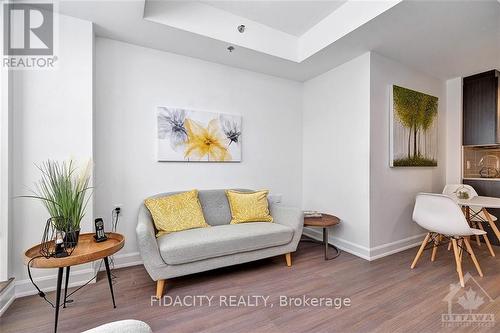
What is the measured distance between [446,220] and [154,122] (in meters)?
3.22

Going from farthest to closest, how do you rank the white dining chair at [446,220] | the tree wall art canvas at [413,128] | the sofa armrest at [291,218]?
the tree wall art canvas at [413,128]
the sofa armrest at [291,218]
the white dining chair at [446,220]

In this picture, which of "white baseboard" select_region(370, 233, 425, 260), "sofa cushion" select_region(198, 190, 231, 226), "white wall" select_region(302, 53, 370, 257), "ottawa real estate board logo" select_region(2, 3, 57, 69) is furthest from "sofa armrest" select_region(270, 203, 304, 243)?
"ottawa real estate board logo" select_region(2, 3, 57, 69)

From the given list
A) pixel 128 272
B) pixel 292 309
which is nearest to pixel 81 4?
pixel 128 272

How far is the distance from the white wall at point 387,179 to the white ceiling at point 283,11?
0.83 meters

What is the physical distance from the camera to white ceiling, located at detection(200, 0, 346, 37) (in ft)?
7.98

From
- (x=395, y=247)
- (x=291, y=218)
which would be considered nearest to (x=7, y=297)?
(x=291, y=218)

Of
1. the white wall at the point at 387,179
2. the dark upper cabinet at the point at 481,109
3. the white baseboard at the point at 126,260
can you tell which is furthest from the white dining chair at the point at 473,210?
the white baseboard at the point at 126,260

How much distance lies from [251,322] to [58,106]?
2.44 m

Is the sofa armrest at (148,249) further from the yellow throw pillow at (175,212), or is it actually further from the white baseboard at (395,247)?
the white baseboard at (395,247)

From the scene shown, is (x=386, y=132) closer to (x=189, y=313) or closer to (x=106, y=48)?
(x=189, y=313)

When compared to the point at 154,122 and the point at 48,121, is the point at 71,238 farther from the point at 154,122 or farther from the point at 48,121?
the point at 154,122

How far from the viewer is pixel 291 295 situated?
79.2 inches

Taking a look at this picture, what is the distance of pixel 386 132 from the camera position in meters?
2.93

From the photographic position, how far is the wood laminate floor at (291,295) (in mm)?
1642
